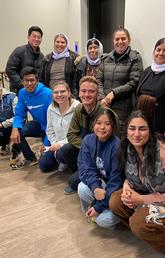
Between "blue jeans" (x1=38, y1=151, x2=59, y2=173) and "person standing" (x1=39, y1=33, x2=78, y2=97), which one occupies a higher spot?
"person standing" (x1=39, y1=33, x2=78, y2=97)

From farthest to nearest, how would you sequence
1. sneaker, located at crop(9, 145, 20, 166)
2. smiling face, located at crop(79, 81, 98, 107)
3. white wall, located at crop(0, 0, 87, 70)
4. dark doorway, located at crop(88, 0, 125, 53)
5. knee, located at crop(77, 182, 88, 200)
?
white wall, located at crop(0, 0, 87, 70)
dark doorway, located at crop(88, 0, 125, 53)
sneaker, located at crop(9, 145, 20, 166)
smiling face, located at crop(79, 81, 98, 107)
knee, located at crop(77, 182, 88, 200)

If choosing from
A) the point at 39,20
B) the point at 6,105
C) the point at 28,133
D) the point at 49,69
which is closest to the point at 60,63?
the point at 49,69

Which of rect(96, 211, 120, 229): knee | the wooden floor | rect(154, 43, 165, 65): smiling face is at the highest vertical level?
rect(154, 43, 165, 65): smiling face

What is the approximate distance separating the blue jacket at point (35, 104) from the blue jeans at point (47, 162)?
0.39 metres

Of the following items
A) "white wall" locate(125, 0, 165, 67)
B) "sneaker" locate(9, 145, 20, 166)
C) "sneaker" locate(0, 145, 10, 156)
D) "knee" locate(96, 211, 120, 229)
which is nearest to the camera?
"knee" locate(96, 211, 120, 229)

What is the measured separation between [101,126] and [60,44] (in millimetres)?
1584

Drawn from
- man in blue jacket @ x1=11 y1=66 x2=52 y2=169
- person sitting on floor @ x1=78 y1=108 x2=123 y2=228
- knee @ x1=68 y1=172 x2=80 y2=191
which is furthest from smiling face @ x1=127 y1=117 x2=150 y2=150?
man in blue jacket @ x1=11 y1=66 x2=52 y2=169

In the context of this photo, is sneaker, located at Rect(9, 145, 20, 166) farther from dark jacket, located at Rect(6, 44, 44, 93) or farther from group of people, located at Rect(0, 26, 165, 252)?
dark jacket, located at Rect(6, 44, 44, 93)

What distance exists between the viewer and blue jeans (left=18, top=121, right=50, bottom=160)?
3084mm

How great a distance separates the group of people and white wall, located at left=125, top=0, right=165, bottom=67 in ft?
0.50

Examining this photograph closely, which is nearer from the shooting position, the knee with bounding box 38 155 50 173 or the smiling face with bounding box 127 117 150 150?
Answer: the smiling face with bounding box 127 117 150 150

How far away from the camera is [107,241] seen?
1.95m

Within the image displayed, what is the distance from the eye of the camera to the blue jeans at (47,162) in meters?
2.82

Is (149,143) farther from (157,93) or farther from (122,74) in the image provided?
(122,74)
